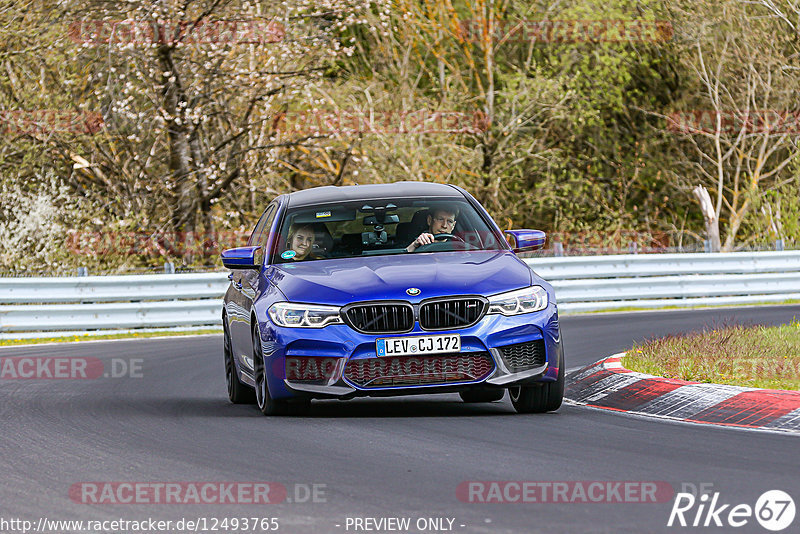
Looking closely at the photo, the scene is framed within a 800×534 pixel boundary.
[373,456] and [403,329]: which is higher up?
[403,329]

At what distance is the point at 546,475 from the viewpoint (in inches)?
282

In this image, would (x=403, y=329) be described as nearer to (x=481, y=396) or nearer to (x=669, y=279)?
(x=481, y=396)

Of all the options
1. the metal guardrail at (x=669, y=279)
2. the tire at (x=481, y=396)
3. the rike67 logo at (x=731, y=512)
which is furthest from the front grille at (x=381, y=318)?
the metal guardrail at (x=669, y=279)

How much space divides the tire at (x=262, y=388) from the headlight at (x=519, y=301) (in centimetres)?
166

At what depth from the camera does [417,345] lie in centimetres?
945

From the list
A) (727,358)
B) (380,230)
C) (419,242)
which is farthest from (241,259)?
(727,358)

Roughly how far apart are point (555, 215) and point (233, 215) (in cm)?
1057

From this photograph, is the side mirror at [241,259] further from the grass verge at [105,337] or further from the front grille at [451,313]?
the grass verge at [105,337]

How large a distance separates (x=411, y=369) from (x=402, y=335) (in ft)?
0.75

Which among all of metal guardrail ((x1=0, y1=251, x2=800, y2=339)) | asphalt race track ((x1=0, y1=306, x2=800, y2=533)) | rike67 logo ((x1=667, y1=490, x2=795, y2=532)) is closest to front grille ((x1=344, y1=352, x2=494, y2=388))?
asphalt race track ((x1=0, y1=306, x2=800, y2=533))

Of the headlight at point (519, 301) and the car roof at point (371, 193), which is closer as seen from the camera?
the headlight at point (519, 301)

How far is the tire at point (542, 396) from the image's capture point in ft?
32.5

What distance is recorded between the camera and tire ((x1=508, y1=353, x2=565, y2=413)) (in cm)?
991

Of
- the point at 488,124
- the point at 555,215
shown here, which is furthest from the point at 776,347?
the point at 555,215
